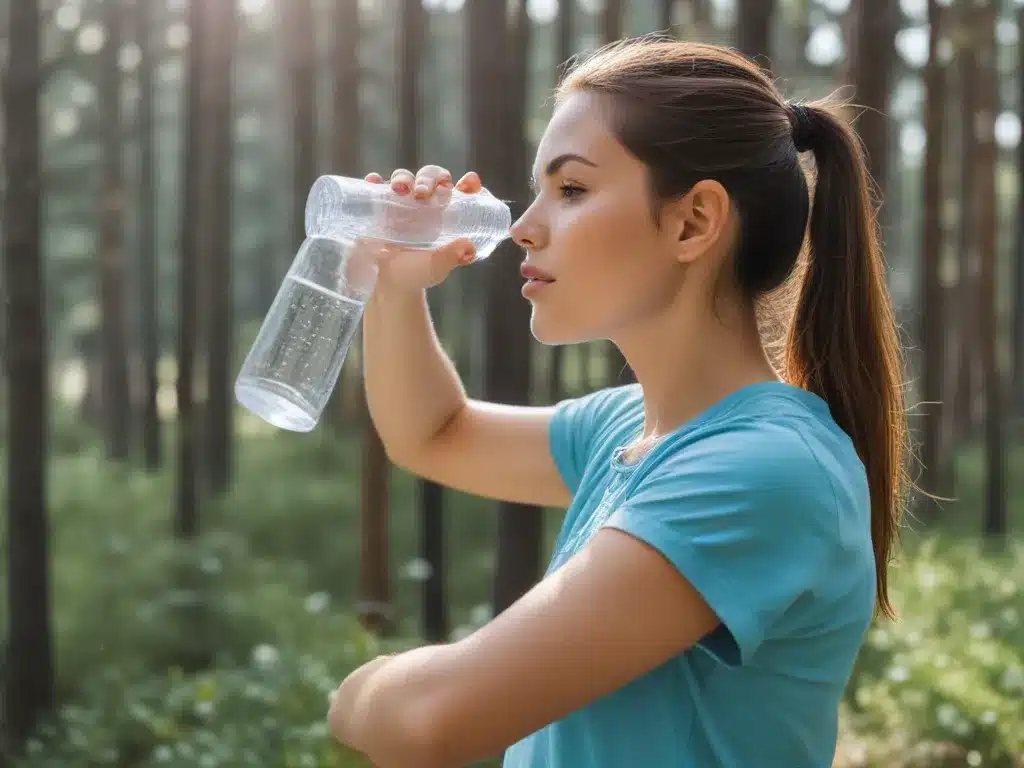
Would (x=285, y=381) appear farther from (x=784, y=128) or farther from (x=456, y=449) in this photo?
(x=784, y=128)

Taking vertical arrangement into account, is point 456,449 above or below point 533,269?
below

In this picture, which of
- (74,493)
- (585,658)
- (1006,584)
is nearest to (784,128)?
(585,658)

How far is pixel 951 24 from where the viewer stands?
1303cm

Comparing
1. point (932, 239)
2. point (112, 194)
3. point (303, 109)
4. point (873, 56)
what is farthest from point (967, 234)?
point (112, 194)

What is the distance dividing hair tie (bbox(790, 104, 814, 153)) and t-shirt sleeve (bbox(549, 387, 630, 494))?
1.79 feet

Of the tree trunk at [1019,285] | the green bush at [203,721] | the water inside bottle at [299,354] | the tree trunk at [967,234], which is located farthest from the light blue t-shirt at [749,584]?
the tree trunk at [1019,285]

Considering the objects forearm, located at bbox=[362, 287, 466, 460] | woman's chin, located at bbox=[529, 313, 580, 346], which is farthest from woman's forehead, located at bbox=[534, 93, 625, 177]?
forearm, located at bbox=[362, 287, 466, 460]

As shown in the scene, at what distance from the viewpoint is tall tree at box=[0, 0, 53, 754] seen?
720 cm

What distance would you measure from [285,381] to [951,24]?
478 inches

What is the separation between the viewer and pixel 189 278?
11.8m

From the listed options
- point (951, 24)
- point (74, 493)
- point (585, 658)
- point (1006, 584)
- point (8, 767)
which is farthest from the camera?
point (74, 493)

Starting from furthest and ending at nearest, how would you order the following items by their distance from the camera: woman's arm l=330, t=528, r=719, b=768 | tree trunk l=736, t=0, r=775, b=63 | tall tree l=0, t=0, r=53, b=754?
tall tree l=0, t=0, r=53, b=754
tree trunk l=736, t=0, r=775, b=63
woman's arm l=330, t=528, r=719, b=768

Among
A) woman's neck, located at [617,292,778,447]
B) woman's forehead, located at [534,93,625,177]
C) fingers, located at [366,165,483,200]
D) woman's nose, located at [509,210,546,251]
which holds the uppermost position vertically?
woman's forehead, located at [534,93,625,177]

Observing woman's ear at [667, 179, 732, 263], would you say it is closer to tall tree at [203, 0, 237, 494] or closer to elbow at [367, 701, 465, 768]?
elbow at [367, 701, 465, 768]
